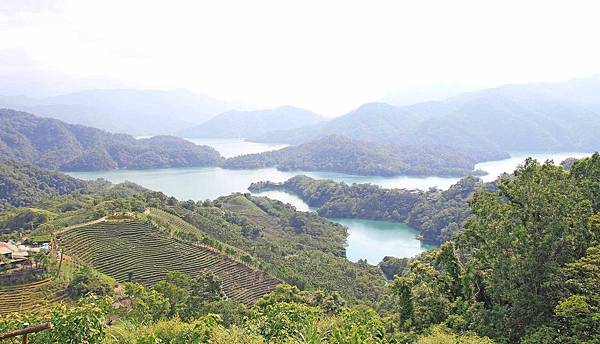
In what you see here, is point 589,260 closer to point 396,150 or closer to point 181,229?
point 181,229

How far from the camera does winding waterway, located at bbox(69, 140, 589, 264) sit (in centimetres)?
5438

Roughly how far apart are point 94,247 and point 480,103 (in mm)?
191093

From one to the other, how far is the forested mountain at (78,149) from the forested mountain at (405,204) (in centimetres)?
5792

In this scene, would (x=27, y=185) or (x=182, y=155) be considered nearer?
(x=27, y=185)

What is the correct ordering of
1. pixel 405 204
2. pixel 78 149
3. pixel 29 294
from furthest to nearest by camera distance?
1. pixel 78 149
2. pixel 405 204
3. pixel 29 294

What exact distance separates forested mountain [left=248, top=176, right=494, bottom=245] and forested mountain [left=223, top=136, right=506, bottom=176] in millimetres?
33709

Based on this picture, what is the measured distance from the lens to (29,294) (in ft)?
64.8

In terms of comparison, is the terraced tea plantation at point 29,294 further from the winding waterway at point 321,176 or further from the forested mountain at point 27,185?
the forested mountain at point 27,185

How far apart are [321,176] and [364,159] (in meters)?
13.1

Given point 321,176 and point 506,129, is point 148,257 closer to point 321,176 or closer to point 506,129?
point 321,176

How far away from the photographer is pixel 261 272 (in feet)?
99.4

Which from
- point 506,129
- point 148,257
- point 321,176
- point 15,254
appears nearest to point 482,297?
point 15,254

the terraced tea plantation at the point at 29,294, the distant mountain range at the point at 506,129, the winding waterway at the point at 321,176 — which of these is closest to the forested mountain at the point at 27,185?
the winding waterway at the point at 321,176

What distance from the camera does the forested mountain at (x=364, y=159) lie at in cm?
11331
